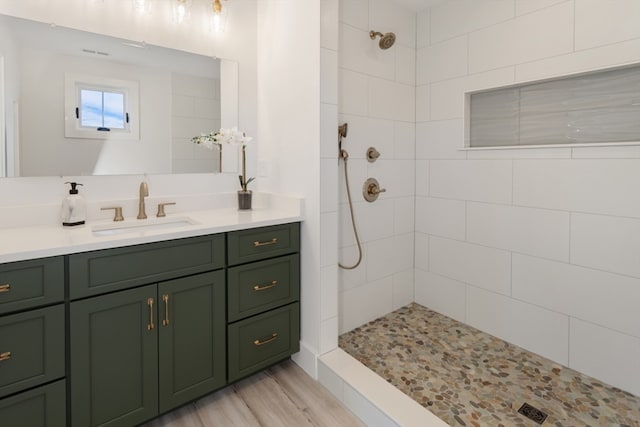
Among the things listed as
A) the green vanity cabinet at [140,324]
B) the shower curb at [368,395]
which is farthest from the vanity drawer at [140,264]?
the shower curb at [368,395]

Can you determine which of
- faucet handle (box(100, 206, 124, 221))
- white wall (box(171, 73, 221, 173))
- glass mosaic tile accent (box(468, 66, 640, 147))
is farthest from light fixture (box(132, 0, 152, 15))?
glass mosaic tile accent (box(468, 66, 640, 147))

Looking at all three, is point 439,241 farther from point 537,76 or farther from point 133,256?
point 133,256

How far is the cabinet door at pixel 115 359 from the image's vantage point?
1.44 metres

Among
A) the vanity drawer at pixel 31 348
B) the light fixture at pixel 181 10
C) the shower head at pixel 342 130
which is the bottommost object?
the vanity drawer at pixel 31 348

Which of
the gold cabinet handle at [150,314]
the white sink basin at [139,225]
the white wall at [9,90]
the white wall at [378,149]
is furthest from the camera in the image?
the white wall at [378,149]

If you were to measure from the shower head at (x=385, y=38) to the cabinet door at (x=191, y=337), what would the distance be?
6.31 feet

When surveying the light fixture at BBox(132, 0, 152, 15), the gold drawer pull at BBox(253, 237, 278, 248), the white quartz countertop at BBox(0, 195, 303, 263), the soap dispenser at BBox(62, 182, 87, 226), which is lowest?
the gold drawer pull at BBox(253, 237, 278, 248)

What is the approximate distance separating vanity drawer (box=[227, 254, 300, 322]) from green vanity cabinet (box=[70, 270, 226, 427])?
0.23 feet

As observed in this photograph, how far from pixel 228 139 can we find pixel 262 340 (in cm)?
126

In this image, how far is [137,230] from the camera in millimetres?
1897

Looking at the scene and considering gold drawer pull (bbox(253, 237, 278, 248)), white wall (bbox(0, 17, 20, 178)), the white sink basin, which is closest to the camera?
white wall (bbox(0, 17, 20, 178))

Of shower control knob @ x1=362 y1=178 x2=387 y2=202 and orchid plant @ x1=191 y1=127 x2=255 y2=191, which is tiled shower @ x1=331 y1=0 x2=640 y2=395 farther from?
orchid plant @ x1=191 y1=127 x2=255 y2=191

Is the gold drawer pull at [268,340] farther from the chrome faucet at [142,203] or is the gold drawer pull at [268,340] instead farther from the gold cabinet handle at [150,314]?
the chrome faucet at [142,203]

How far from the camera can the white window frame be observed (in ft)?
6.20
